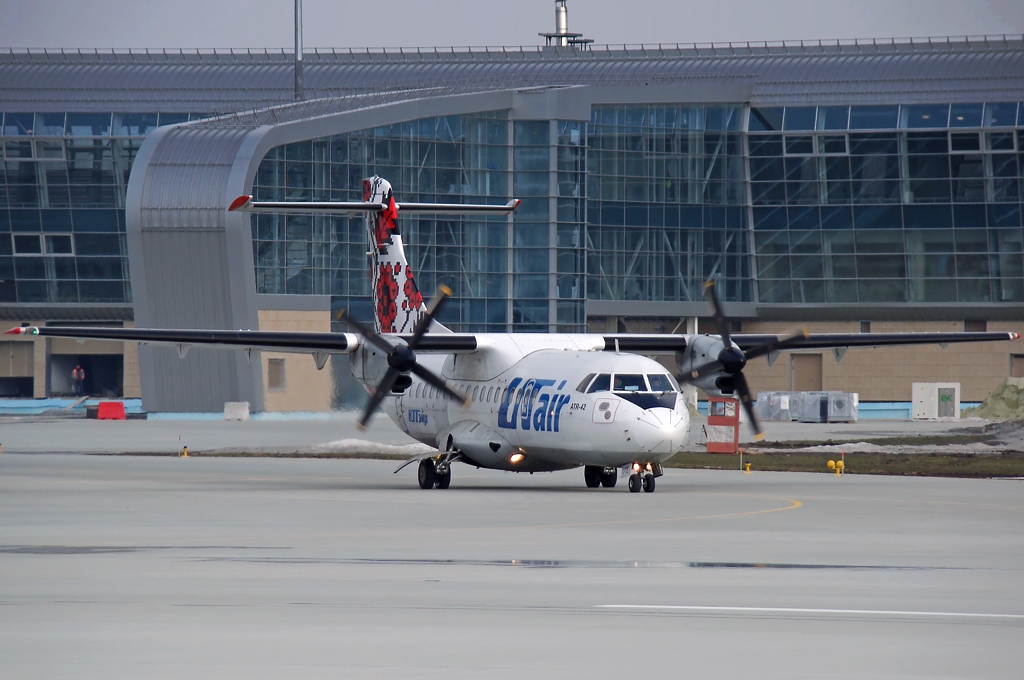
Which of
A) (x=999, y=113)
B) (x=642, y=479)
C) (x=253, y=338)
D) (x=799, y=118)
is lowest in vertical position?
(x=642, y=479)

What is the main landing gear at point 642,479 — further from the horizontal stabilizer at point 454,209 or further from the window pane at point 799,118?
the window pane at point 799,118

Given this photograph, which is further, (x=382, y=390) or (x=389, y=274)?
(x=389, y=274)

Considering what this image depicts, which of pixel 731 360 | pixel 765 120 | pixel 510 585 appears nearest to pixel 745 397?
pixel 731 360

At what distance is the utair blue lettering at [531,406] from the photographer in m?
28.5

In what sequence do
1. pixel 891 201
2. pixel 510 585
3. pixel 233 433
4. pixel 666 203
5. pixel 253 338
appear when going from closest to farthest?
pixel 510 585 → pixel 253 338 → pixel 233 433 → pixel 891 201 → pixel 666 203

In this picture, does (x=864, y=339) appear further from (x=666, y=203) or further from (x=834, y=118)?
(x=834, y=118)

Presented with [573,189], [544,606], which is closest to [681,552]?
[544,606]

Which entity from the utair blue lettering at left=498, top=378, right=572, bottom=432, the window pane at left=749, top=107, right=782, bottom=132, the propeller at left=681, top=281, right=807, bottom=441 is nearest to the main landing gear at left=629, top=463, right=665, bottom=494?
the utair blue lettering at left=498, top=378, right=572, bottom=432

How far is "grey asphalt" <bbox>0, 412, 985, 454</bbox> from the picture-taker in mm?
47656

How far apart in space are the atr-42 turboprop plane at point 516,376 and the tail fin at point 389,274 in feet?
0.11

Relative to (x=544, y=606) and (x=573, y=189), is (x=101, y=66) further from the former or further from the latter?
(x=544, y=606)

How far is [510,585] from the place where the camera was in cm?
1386

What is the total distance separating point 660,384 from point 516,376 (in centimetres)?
374

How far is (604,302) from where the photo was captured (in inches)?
3184
